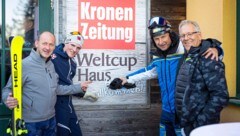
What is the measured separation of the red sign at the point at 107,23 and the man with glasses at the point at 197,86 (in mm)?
1366

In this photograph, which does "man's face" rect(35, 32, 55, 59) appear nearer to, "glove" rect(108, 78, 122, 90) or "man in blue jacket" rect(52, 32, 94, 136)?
"man in blue jacket" rect(52, 32, 94, 136)

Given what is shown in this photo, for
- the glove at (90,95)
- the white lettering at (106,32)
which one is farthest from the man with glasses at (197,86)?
the glove at (90,95)

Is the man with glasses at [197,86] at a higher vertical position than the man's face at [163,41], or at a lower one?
lower

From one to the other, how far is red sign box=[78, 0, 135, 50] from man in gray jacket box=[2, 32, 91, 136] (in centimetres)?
95

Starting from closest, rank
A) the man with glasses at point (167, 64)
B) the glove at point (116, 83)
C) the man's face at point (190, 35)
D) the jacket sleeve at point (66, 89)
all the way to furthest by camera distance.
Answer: the man's face at point (190, 35) < the man with glasses at point (167, 64) < the jacket sleeve at point (66, 89) < the glove at point (116, 83)

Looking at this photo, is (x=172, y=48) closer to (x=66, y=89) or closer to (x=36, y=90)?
(x=66, y=89)

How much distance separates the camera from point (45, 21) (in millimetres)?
4078

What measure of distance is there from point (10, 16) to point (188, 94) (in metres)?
2.27

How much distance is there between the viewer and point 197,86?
2.82m

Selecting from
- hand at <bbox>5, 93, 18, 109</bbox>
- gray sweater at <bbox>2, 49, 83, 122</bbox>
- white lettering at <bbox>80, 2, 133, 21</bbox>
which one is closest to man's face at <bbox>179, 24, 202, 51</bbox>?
gray sweater at <bbox>2, 49, 83, 122</bbox>

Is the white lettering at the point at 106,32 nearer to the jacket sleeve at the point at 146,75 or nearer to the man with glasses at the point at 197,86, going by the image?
the jacket sleeve at the point at 146,75

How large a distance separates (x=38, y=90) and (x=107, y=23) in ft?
4.65

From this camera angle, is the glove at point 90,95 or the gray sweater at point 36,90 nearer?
the gray sweater at point 36,90

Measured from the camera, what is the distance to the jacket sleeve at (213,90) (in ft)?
8.87
